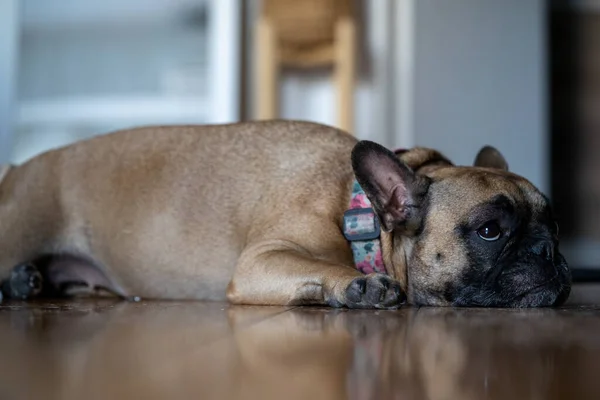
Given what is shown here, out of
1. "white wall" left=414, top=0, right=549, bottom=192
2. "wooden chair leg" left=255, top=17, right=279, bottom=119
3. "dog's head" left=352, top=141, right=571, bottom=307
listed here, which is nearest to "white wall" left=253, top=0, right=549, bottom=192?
"white wall" left=414, top=0, right=549, bottom=192

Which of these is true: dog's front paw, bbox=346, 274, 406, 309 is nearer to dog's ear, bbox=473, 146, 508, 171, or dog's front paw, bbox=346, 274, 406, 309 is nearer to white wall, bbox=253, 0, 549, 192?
dog's ear, bbox=473, 146, 508, 171

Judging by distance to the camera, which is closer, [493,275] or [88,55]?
[493,275]

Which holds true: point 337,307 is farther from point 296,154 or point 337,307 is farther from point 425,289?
point 296,154

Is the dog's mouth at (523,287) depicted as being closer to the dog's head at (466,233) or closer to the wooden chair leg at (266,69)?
the dog's head at (466,233)

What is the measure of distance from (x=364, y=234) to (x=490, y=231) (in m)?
0.35

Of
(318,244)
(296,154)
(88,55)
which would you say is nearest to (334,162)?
(296,154)

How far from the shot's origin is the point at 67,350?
1.14m

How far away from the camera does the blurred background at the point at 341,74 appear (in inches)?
181

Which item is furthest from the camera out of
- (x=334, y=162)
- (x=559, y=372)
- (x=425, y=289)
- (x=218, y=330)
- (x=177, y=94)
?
(x=177, y=94)

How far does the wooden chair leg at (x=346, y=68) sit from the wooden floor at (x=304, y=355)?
3630 mm

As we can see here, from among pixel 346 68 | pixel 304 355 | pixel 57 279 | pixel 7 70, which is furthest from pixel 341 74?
pixel 304 355

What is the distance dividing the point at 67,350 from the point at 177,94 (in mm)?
4154

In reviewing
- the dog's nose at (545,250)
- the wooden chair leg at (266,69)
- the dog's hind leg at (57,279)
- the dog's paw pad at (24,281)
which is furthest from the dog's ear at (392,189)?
the wooden chair leg at (266,69)

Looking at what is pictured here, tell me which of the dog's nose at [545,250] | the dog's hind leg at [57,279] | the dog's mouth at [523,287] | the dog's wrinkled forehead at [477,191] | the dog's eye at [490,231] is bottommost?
the dog's hind leg at [57,279]
